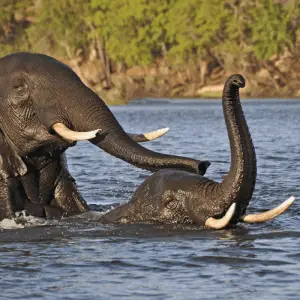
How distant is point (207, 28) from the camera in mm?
88000

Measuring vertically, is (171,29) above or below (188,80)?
above

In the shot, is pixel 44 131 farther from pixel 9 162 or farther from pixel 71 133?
pixel 9 162

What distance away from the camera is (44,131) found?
12.6 metres

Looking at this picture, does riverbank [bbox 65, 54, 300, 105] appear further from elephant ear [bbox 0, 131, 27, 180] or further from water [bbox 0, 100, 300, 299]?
water [bbox 0, 100, 300, 299]

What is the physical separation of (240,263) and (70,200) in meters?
3.45

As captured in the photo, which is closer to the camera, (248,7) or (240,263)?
(240,263)

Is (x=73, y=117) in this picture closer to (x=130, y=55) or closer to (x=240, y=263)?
(x=240, y=263)

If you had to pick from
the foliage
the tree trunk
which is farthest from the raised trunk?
the tree trunk

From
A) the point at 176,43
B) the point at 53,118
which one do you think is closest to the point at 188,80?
the point at 176,43

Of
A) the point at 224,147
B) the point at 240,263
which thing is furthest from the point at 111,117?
the point at 224,147

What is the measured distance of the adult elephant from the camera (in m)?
12.2

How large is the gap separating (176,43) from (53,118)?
8468 cm

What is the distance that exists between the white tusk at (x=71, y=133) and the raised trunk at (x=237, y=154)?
136cm

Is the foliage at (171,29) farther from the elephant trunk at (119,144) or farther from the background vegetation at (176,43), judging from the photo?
the elephant trunk at (119,144)
